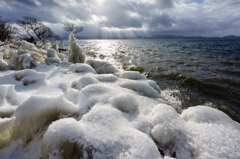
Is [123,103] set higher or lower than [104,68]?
higher

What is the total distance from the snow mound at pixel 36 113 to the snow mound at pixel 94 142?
54 cm

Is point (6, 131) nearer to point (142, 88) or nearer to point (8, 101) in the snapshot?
point (8, 101)

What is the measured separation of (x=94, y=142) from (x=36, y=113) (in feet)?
3.79

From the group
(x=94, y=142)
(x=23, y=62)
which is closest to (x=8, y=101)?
(x=94, y=142)

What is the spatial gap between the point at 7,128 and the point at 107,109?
5.34 feet

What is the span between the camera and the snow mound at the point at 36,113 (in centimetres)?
165

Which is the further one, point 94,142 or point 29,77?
point 29,77

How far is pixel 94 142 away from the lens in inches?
55.9

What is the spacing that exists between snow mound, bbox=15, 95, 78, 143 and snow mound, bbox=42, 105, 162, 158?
544 mm

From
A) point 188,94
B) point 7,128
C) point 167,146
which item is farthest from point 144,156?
point 188,94

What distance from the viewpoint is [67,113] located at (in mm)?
2131

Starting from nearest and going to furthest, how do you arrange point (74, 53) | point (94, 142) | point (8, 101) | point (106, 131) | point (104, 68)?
point (94, 142) < point (106, 131) < point (8, 101) < point (104, 68) < point (74, 53)

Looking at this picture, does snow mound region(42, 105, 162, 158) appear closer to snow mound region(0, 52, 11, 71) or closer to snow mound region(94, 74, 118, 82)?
snow mound region(94, 74, 118, 82)

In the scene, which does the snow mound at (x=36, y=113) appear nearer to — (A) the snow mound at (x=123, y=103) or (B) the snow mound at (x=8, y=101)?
(B) the snow mound at (x=8, y=101)
